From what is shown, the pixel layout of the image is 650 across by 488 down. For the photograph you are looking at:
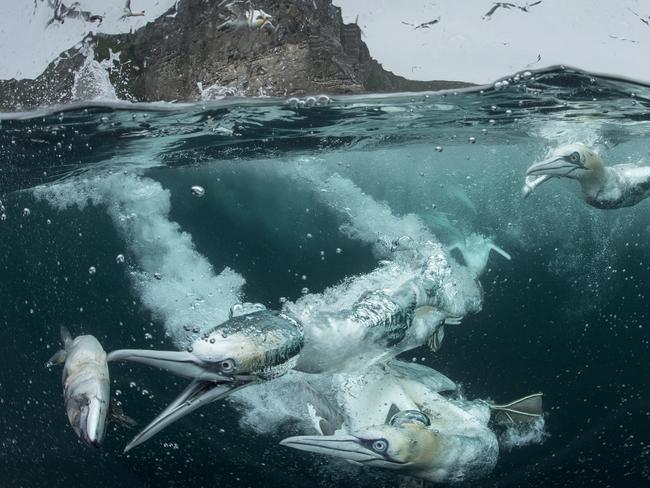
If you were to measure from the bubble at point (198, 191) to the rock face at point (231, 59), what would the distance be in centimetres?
201

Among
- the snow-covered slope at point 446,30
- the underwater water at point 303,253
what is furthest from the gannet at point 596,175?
the snow-covered slope at point 446,30

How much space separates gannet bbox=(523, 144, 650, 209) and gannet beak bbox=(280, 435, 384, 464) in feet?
13.9

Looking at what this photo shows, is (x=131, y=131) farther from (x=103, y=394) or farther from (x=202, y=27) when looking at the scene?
(x=103, y=394)

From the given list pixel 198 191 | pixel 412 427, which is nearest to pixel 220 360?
pixel 412 427

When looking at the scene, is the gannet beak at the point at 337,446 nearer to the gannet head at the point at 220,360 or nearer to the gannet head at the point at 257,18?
the gannet head at the point at 220,360

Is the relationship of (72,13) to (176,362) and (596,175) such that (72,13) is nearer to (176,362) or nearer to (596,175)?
(176,362)

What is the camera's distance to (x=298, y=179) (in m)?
8.01

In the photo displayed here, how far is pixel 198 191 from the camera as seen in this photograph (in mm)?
7824

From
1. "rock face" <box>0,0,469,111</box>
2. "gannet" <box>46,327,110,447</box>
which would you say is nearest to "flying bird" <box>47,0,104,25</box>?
"rock face" <box>0,0,469,111</box>

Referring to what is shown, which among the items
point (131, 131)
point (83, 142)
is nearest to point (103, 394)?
point (131, 131)

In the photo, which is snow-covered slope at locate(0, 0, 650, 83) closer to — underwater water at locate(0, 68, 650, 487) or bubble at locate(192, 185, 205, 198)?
underwater water at locate(0, 68, 650, 487)

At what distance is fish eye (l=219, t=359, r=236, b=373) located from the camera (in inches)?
158

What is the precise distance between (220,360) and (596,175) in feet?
16.8

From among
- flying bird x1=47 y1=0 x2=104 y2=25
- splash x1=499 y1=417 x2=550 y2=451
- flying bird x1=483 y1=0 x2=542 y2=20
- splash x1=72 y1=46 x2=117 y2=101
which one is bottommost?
splash x1=499 y1=417 x2=550 y2=451
